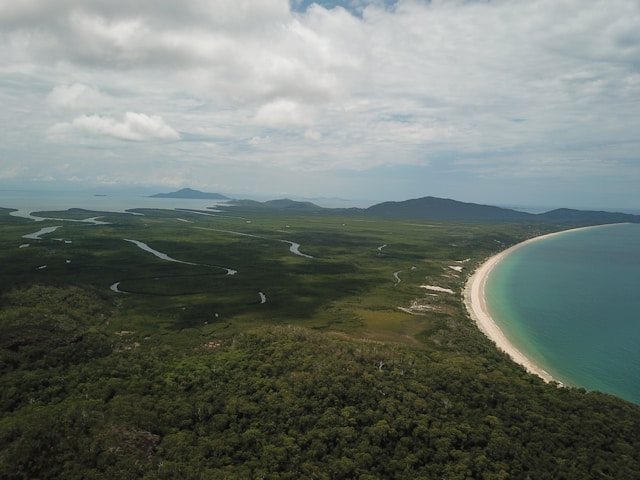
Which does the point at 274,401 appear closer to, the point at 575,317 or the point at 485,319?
the point at 485,319

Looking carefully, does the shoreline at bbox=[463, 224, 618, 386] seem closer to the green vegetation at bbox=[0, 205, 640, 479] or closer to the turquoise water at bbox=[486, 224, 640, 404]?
the turquoise water at bbox=[486, 224, 640, 404]

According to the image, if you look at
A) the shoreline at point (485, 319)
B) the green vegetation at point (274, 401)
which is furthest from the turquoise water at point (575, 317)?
the green vegetation at point (274, 401)

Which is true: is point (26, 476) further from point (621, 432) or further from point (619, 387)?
point (619, 387)

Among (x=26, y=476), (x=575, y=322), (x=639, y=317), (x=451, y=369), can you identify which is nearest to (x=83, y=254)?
(x=26, y=476)

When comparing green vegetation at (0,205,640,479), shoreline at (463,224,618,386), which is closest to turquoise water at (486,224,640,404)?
shoreline at (463,224,618,386)

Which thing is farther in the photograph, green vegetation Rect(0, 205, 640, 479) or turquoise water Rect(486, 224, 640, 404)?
turquoise water Rect(486, 224, 640, 404)

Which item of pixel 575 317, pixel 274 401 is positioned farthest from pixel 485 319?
pixel 274 401

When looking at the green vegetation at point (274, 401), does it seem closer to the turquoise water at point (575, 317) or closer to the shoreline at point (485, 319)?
the shoreline at point (485, 319)

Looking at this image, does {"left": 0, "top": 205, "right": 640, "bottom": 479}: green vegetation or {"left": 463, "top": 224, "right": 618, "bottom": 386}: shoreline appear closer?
{"left": 0, "top": 205, "right": 640, "bottom": 479}: green vegetation
